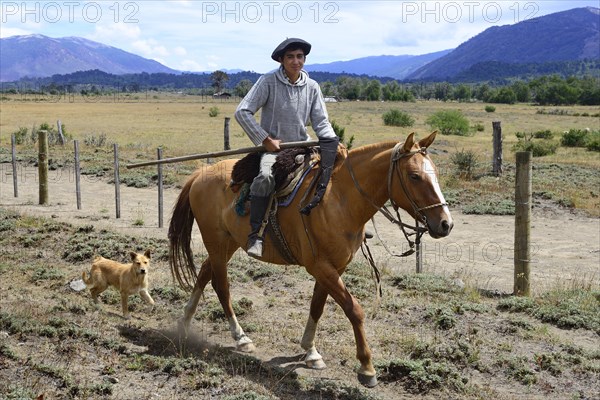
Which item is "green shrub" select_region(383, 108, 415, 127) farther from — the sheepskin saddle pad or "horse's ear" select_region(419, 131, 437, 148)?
"horse's ear" select_region(419, 131, 437, 148)

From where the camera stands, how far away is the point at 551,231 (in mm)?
14039

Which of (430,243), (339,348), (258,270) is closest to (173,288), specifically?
(258,270)

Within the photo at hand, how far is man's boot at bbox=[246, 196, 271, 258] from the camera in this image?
586cm

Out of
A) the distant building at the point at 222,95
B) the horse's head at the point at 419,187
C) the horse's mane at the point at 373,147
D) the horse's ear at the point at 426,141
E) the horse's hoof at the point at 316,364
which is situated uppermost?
the distant building at the point at 222,95

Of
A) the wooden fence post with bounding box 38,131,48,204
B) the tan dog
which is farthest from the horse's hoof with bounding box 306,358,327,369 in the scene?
the wooden fence post with bounding box 38,131,48,204

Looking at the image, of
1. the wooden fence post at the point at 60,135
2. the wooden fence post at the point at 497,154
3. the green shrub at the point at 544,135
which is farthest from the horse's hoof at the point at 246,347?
the green shrub at the point at 544,135

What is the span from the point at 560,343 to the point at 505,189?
1265cm

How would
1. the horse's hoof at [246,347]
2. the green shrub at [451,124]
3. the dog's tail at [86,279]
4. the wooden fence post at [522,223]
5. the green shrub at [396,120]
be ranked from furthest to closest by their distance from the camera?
the green shrub at [396,120] → the green shrub at [451,124] → the wooden fence post at [522,223] → the dog's tail at [86,279] → the horse's hoof at [246,347]

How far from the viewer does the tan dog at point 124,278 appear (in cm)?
754

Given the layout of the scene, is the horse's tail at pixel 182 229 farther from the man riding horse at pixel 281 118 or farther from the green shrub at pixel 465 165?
the green shrub at pixel 465 165

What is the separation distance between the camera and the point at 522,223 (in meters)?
9.05

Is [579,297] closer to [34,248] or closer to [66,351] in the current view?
[66,351]

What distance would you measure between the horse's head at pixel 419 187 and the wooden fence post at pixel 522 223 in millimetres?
4316

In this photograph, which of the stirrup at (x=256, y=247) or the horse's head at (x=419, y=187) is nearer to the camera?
the horse's head at (x=419, y=187)
